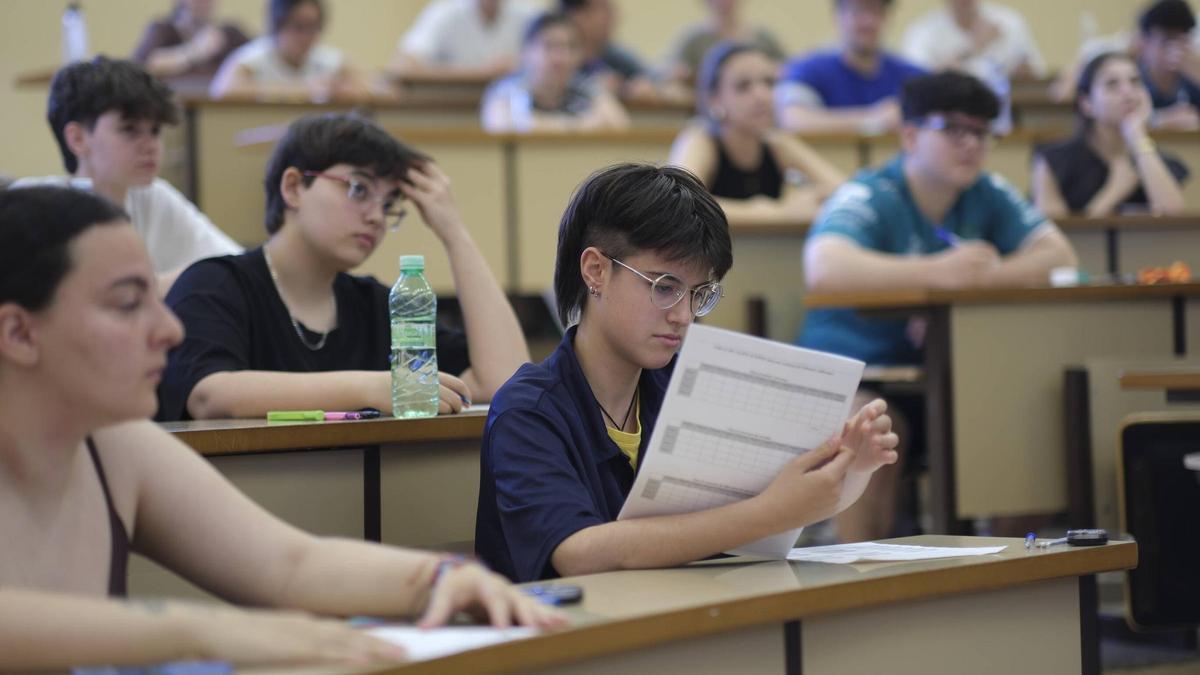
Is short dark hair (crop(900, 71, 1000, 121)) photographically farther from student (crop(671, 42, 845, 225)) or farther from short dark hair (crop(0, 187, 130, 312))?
short dark hair (crop(0, 187, 130, 312))

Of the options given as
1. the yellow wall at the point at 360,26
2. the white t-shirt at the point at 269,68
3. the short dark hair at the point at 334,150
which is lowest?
the short dark hair at the point at 334,150

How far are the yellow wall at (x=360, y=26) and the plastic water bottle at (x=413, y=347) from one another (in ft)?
15.7

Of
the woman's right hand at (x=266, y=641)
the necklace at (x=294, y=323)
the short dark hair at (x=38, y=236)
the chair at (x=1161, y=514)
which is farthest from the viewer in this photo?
the chair at (x=1161, y=514)

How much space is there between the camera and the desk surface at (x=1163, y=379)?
2768 mm

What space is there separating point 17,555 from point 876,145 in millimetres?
4476

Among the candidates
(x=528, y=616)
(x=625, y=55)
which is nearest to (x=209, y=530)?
(x=528, y=616)

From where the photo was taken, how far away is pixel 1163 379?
9.23 feet

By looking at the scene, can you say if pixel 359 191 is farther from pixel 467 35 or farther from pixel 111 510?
pixel 467 35

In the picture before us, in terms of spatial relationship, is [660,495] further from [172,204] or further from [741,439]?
[172,204]

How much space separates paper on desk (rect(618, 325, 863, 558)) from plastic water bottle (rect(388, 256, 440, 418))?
699 millimetres

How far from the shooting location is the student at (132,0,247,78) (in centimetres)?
659

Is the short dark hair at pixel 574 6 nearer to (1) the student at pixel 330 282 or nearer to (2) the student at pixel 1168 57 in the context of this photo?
(2) the student at pixel 1168 57

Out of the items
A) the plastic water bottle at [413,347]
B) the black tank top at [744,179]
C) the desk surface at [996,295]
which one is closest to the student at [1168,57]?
the black tank top at [744,179]

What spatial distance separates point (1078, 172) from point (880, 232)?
1.62 metres
